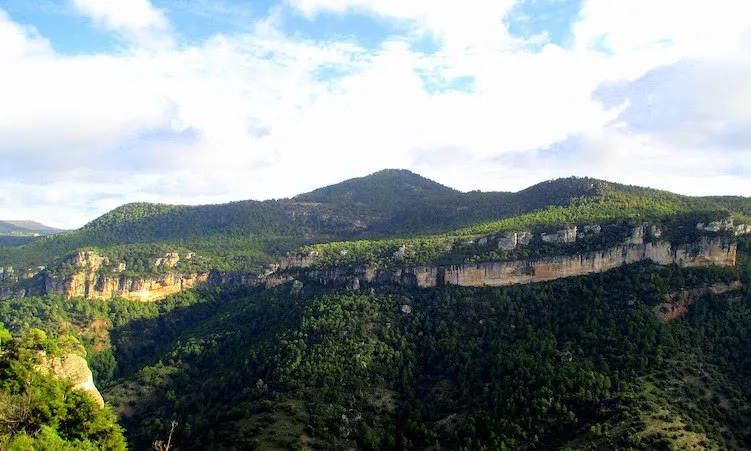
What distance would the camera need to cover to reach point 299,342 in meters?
111

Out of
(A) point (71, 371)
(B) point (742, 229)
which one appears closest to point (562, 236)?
(B) point (742, 229)

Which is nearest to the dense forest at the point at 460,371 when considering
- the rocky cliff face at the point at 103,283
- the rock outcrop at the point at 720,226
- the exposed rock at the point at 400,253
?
the rock outcrop at the point at 720,226

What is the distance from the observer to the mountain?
8294cm

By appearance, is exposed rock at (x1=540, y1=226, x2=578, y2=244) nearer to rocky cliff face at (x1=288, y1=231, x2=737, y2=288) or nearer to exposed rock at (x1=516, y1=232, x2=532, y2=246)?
rocky cliff face at (x1=288, y1=231, x2=737, y2=288)

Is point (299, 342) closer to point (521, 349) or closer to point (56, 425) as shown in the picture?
point (521, 349)

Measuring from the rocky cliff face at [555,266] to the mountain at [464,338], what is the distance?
0.28 m

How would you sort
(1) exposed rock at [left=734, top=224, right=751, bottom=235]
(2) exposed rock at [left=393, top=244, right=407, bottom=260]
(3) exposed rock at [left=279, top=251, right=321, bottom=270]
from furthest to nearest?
(3) exposed rock at [left=279, top=251, right=321, bottom=270]
(2) exposed rock at [left=393, top=244, right=407, bottom=260]
(1) exposed rock at [left=734, top=224, right=751, bottom=235]

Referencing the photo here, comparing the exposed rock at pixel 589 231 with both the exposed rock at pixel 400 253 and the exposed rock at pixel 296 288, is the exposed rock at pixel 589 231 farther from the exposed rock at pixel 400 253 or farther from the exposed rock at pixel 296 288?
the exposed rock at pixel 296 288

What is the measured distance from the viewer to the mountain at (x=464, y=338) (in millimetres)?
82938

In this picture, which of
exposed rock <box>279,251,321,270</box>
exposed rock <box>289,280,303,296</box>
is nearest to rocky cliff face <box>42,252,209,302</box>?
exposed rock <box>279,251,321,270</box>

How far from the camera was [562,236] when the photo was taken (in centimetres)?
12938

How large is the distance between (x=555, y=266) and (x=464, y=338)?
25827mm

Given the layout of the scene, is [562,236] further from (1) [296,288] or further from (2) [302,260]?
(2) [302,260]

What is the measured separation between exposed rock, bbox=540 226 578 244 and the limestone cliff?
9513 centimetres
